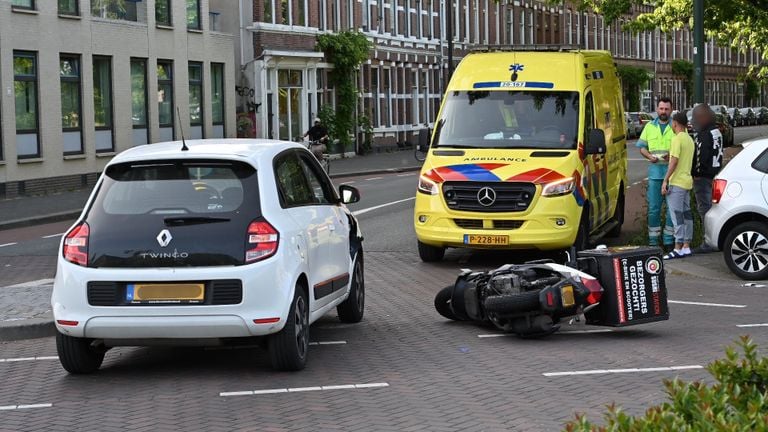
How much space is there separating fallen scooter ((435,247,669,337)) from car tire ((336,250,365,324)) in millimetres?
1234

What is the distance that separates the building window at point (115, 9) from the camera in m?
37.3

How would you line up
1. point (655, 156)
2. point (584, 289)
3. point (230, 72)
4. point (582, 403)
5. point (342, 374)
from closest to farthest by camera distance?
point (582, 403) → point (342, 374) → point (584, 289) → point (655, 156) → point (230, 72)

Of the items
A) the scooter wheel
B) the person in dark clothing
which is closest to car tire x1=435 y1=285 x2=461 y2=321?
the scooter wheel

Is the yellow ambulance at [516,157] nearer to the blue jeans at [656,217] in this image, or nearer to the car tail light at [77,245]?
the blue jeans at [656,217]

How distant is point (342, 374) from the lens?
955 cm

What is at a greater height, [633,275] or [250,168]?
[250,168]

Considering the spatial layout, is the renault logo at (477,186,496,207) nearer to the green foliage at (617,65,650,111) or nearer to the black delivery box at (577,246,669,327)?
the black delivery box at (577,246,669,327)

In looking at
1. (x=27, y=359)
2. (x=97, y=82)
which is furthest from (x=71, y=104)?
(x=27, y=359)

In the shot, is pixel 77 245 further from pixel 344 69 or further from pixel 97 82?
pixel 344 69

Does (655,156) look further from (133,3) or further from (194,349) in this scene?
(133,3)

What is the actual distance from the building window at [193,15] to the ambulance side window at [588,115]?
26734mm

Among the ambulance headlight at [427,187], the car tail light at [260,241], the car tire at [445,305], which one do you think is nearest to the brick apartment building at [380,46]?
the ambulance headlight at [427,187]

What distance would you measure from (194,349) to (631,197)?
18.7m

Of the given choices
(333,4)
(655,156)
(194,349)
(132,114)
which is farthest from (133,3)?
(194,349)
